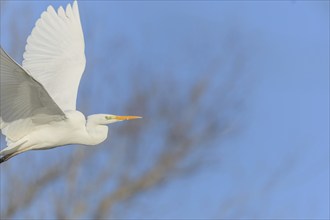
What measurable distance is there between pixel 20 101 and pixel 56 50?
68 cm

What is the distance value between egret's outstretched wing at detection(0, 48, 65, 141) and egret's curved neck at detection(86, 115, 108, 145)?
0.15m

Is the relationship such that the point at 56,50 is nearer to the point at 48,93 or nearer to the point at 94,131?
the point at 94,131

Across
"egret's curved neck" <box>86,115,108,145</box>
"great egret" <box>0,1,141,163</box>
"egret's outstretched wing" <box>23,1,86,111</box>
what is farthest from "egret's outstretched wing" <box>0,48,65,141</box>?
"egret's outstretched wing" <box>23,1,86,111</box>

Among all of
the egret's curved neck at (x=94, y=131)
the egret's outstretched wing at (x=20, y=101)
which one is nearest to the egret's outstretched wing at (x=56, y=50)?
the egret's curved neck at (x=94, y=131)

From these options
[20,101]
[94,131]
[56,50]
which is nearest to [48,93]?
[20,101]

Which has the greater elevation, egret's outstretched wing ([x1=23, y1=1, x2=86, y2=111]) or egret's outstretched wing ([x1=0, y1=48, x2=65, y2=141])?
egret's outstretched wing ([x1=23, y1=1, x2=86, y2=111])

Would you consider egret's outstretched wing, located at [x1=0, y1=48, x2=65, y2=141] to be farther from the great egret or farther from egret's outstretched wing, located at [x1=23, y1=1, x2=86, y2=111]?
egret's outstretched wing, located at [x1=23, y1=1, x2=86, y2=111]

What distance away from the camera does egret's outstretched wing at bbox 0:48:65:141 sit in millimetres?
2191

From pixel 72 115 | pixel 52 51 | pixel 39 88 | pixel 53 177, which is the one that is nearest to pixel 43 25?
pixel 52 51

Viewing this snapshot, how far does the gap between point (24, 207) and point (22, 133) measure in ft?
7.31

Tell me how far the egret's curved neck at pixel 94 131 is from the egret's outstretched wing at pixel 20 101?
0.50 ft

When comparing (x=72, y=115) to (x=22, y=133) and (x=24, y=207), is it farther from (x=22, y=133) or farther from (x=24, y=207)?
(x=24, y=207)

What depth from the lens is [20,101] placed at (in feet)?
7.82

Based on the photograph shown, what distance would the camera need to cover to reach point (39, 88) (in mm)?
2268
